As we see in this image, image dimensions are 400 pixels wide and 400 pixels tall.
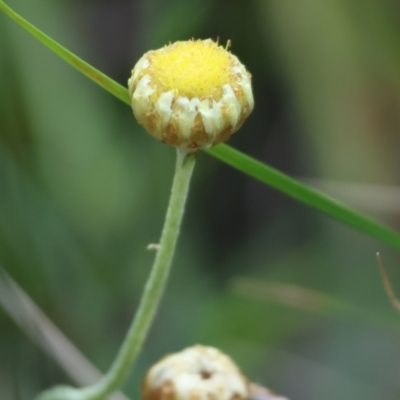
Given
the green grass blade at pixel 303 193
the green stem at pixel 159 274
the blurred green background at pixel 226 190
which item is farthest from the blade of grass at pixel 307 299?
the green stem at pixel 159 274

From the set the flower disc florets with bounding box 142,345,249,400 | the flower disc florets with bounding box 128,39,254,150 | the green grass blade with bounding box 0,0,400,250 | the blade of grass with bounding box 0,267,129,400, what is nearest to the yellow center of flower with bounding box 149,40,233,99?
the flower disc florets with bounding box 128,39,254,150

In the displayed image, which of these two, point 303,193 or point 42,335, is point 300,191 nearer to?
point 303,193

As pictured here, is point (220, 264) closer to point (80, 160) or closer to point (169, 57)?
point (80, 160)

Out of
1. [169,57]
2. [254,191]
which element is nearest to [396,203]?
[254,191]

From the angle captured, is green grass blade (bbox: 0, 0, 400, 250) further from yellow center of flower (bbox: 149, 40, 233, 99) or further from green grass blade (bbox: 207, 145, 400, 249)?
yellow center of flower (bbox: 149, 40, 233, 99)

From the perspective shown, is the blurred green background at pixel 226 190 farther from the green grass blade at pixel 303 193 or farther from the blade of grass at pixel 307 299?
the green grass blade at pixel 303 193

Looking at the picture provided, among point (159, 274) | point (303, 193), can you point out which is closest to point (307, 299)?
point (303, 193)
